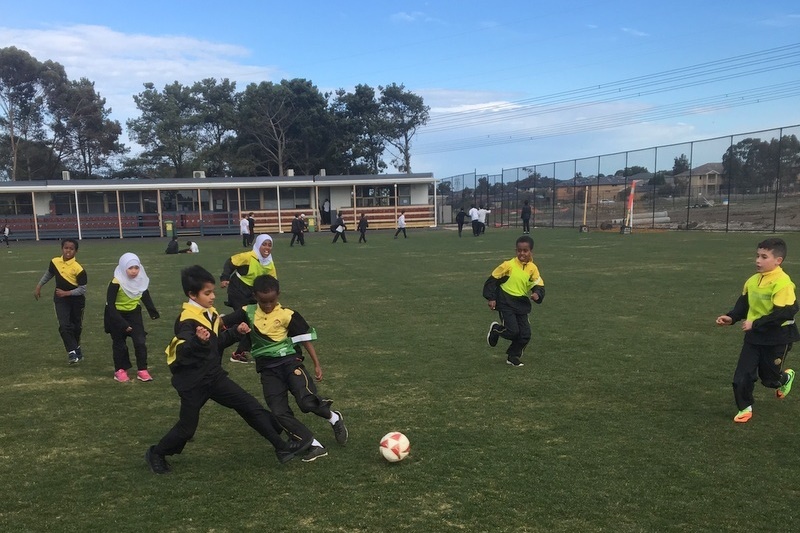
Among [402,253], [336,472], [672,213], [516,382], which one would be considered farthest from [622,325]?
[672,213]

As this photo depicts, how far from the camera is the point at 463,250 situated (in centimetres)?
2248

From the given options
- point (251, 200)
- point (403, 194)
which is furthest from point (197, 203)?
point (403, 194)

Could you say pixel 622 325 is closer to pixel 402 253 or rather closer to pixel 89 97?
pixel 402 253

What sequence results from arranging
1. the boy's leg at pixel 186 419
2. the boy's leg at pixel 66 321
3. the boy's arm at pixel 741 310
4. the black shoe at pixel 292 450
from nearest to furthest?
the boy's leg at pixel 186 419, the black shoe at pixel 292 450, the boy's arm at pixel 741 310, the boy's leg at pixel 66 321

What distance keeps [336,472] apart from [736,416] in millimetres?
3295

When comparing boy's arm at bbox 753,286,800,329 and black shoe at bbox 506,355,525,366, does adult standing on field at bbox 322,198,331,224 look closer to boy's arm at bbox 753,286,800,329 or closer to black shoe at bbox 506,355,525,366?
black shoe at bbox 506,355,525,366

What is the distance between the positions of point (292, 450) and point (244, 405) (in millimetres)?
474

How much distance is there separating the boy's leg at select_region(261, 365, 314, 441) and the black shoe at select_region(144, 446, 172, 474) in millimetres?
800

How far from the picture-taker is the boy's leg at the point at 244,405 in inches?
161

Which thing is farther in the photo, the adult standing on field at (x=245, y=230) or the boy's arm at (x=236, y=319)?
the adult standing on field at (x=245, y=230)

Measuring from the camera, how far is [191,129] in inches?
2152

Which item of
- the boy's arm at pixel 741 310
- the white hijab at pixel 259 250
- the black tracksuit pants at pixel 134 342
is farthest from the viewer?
the white hijab at pixel 259 250

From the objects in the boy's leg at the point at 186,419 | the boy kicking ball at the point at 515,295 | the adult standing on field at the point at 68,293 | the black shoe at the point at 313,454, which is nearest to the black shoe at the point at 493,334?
the boy kicking ball at the point at 515,295

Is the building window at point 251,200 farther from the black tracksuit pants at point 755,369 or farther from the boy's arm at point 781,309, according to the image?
the boy's arm at point 781,309
